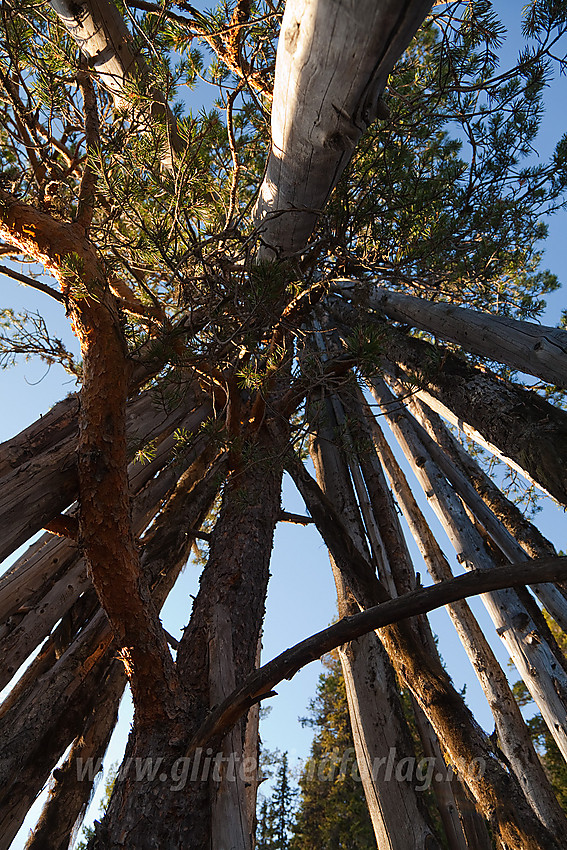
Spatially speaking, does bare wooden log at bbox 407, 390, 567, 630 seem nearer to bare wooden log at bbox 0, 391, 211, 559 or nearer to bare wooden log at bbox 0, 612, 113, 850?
bare wooden log at bbox 0, 391, 211, 559

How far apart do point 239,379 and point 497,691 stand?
3.36 metres

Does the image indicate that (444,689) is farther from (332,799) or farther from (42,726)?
(332,799)

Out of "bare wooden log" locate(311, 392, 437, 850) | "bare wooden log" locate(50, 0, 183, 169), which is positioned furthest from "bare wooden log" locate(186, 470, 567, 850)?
"bare wooden log" locate(50, 0, 183, 169)

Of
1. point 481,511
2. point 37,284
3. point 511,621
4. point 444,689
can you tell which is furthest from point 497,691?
point 37,284

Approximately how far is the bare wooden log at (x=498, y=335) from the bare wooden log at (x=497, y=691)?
68 cm

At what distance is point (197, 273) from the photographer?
2.58 metres

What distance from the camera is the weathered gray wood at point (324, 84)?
116cm

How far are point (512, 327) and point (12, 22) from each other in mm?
2592

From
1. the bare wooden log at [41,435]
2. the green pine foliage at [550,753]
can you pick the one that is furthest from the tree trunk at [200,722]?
the green pine foliage at [550,753]

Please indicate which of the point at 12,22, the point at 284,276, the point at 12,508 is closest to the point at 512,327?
the point at 284,276

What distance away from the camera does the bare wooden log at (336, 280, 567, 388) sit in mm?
2021

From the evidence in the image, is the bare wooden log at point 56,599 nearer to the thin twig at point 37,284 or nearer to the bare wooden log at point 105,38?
the thin twig at point 37,284

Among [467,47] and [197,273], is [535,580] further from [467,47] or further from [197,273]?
[467,47]

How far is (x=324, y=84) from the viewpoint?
140 centimetres
